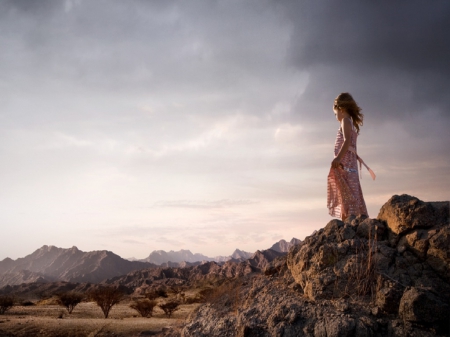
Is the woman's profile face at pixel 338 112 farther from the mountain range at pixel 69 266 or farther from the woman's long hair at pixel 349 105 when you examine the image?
the mountain range at pixel 69 266

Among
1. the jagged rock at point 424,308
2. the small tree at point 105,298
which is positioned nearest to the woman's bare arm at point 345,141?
the jagged rock at point 424,308

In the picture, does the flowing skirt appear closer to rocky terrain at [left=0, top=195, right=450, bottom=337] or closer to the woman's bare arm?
the woman's bare arm

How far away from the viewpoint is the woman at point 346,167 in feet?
18.1

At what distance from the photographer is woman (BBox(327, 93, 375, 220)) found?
217 inches

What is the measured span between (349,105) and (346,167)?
45.6 inches

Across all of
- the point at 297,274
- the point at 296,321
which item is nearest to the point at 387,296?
the point at 296,321

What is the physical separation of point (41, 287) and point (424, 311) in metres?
82.4

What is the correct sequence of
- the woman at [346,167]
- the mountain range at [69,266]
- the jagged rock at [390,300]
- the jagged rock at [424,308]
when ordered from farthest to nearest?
the mountain range at [69,266]
the woman at [346,167]
the jagged rock at [390,300]
the jagged rock at [424,308]

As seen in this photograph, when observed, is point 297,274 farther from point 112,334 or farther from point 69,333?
point 69,333

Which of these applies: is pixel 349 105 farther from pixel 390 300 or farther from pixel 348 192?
pixel 390 300

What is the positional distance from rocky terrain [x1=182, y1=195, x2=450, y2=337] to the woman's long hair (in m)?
1.76

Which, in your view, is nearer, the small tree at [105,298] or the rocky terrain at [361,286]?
the rocky terrain at [361,286]

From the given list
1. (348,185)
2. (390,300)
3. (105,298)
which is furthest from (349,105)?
(105,298)

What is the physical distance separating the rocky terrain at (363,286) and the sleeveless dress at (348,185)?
0.53 metres
